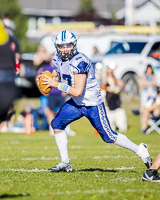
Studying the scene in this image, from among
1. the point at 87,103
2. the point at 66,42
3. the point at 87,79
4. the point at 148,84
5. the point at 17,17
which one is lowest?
the point at 148,84

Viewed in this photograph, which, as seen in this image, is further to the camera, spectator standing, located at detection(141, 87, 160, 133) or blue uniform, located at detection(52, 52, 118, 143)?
spectator standing, located at detection(141, 87, 160, 133)

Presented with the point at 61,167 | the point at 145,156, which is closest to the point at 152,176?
the point at 145,156

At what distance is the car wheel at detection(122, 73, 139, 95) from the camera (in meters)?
15.6

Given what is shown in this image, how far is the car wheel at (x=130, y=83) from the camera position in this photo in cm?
1562

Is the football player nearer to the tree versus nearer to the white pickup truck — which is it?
the white pickup truck

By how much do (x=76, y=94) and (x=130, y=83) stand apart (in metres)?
10.3

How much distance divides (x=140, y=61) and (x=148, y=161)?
10.1m

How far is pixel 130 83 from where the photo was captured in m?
15.8

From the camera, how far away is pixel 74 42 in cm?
585

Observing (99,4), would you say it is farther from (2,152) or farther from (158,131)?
(2,152)

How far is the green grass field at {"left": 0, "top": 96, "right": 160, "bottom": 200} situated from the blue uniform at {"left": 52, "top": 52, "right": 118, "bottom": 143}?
0.54 metres

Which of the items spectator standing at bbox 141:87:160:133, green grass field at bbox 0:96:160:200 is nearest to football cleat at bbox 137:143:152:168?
green grass field at bbox 0:96:160:200

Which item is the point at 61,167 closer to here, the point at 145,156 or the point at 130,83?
the point at 145,156

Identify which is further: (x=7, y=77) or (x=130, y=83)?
(x=130, y=83)
